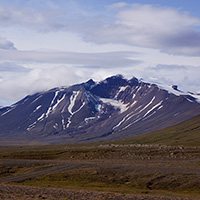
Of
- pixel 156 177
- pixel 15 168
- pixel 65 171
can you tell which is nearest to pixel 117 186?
pixel 156 177

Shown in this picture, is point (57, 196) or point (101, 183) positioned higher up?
point (57, 196)

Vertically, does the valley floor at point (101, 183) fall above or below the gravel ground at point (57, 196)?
below

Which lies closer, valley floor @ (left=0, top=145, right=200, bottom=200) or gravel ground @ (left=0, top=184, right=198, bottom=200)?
gravel ground @ (left=0, top=184, right=198, bottom=200)

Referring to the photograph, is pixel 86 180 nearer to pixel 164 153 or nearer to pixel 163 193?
pixel 163 193

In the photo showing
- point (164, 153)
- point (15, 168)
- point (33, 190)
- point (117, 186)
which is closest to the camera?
point (33, 190)

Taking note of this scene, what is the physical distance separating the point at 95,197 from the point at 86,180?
21.1m

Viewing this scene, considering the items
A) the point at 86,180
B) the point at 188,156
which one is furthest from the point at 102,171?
the point at 188,156

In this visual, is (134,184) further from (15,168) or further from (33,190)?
(15,168)

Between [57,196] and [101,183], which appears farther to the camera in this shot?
[101,183]

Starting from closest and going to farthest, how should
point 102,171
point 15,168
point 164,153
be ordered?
point 102,171, point 15,168, point 164,153

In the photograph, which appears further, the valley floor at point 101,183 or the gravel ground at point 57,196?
the valley floor at point 101,183

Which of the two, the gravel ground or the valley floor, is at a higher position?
the gravel ground

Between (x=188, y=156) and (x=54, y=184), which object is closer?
(x=54, y=184)

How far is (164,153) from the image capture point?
113 metres
